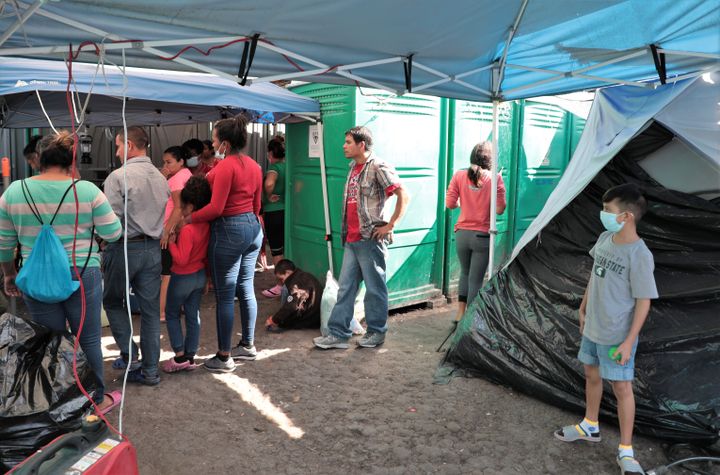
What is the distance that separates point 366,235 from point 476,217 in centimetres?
109

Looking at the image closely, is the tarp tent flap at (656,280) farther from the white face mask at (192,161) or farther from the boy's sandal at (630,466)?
the white face mask at (192,161)

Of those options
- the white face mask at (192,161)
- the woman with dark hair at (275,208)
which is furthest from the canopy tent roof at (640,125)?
the white face mask at (192,161)

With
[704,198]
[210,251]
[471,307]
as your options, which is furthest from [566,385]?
[210,251]

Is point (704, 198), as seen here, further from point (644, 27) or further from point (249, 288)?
point (249, 288)

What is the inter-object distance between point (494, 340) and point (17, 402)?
3.05 m

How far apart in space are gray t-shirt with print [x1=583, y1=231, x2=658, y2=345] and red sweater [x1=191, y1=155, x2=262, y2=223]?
2491mm

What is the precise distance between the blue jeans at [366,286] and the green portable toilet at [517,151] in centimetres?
164

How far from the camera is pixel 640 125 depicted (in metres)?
3.74

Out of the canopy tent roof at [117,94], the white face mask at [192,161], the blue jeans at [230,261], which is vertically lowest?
the blue jeans at [230,261]

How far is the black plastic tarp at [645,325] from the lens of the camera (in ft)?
11.5

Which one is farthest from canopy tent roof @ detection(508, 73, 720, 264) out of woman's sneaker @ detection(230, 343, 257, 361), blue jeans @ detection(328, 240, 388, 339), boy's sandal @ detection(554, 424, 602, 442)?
woman's sneaker @ detection(230, 343, 257, 361)

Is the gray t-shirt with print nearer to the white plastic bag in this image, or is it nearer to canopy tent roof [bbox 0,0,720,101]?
canopy tent roof [bbox 0,0,720,101]

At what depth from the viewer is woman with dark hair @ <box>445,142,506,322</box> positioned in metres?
5.15

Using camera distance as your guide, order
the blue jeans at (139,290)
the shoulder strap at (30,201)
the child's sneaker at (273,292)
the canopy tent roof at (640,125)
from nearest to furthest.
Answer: the shoulder strap at (30,201) → the canopy tent roof at (640,125) → the blue jeans at (139,290) → the child's sneaker at (273,292)
